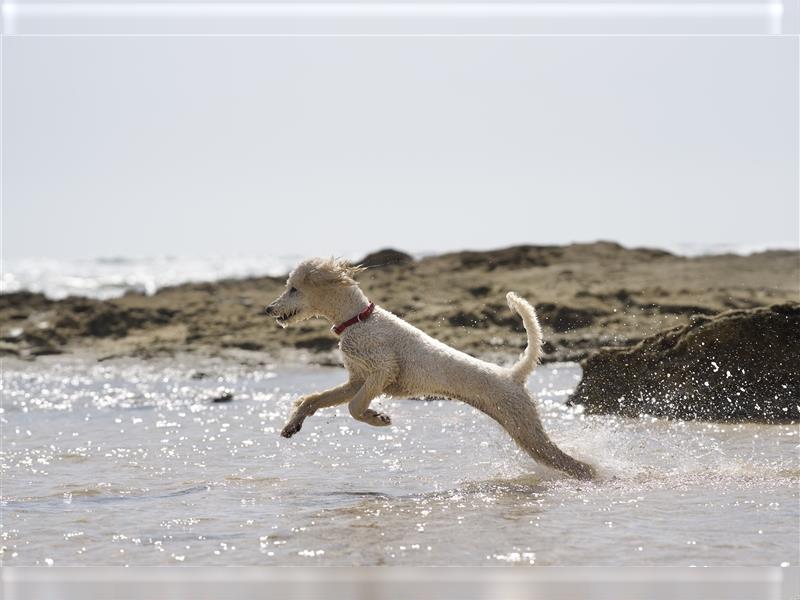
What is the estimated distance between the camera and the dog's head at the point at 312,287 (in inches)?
296

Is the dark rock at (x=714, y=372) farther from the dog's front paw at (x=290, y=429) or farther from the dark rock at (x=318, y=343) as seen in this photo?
the dark rock at (x=318, y=343)

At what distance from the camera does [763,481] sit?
7.20 m

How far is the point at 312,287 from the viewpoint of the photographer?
7.54 meters

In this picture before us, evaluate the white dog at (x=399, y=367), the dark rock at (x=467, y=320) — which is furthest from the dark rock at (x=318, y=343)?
the white dog at (x=399, y=367)

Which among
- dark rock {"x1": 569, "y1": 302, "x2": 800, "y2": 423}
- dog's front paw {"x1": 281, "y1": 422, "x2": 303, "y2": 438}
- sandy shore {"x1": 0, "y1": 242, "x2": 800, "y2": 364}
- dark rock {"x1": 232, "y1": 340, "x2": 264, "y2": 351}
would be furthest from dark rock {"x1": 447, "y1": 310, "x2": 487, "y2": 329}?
dog's front paw {"x1": 281, "y1": 422, "x2": 303, "y2": 438}

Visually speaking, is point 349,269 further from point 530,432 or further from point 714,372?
point 714,372

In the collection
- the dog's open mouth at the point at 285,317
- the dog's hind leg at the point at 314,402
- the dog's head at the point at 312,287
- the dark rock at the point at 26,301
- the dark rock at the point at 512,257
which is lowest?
the dark rock at the point at 26,301

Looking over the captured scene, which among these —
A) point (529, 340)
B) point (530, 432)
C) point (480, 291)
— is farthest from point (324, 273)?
point (480, 291)

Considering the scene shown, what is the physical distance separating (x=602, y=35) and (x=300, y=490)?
140 inches

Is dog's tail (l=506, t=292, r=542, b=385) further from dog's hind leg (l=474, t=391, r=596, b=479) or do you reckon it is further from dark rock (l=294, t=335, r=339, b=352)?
dark rock (l=294, t=335, r=339, b=352)

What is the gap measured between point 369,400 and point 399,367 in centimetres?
30

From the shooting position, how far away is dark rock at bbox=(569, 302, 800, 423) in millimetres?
10023

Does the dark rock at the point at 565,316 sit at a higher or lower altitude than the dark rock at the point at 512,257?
lower

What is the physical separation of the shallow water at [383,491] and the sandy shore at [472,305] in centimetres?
410
